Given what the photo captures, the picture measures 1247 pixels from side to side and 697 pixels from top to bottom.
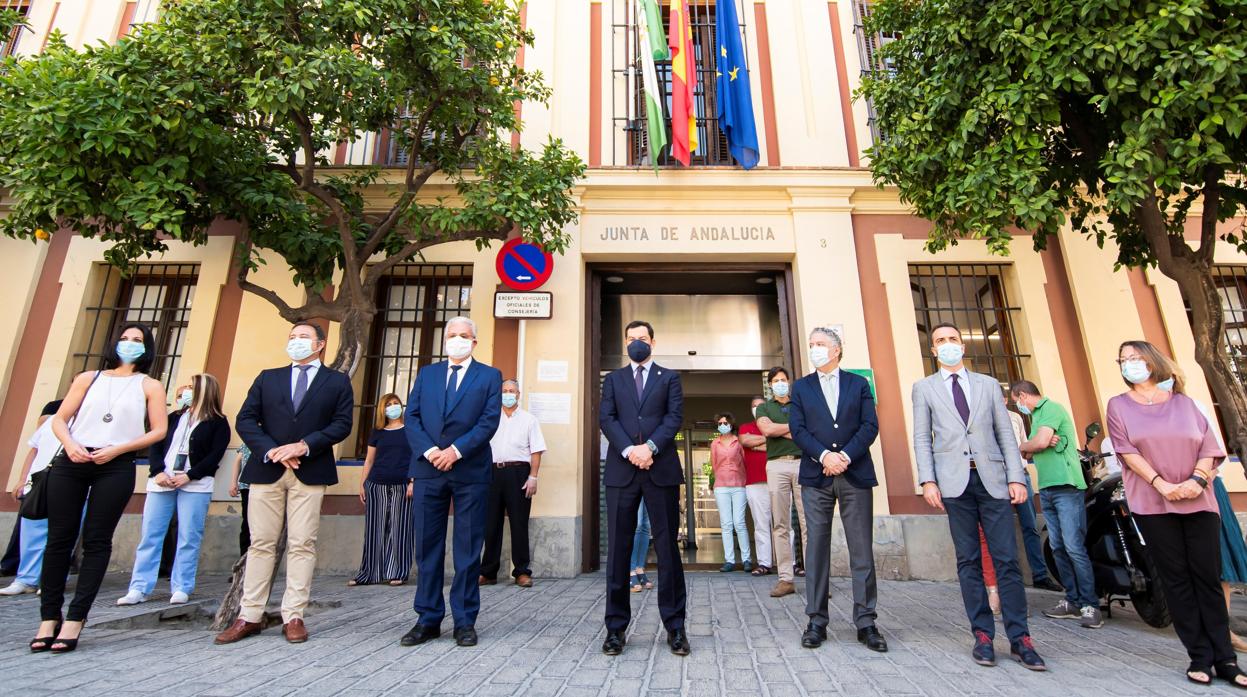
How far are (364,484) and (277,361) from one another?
217cm

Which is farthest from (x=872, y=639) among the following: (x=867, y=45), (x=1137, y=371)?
(x=867, y=45)

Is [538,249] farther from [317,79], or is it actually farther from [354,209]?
[317,79]

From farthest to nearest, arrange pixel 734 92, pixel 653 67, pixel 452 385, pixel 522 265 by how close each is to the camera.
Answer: pixel 734 92 → pixel 653 67 → pixel 522 265 → pixel 452 385

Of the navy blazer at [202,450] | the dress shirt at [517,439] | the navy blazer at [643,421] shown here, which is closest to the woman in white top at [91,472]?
the navy blazer at [202,450]

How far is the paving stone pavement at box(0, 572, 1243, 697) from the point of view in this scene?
2.67 metres

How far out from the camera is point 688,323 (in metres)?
9.20

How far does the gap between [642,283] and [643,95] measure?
2.72 metres

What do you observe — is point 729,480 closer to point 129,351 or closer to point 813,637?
point 813,637

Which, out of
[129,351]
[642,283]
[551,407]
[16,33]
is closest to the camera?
[129,351]

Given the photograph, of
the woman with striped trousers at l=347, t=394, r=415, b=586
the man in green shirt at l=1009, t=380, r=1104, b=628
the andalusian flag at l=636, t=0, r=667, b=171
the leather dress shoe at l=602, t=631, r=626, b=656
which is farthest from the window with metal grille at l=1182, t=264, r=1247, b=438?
the woman with striped trousers at l=347, t=394, r=415, b=586

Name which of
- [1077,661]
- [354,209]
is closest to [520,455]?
[354,209]

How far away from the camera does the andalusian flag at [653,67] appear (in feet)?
24.9

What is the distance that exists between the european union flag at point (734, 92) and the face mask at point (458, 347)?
5.22m

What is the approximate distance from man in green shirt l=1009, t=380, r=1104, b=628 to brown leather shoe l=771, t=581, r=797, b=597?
1.91 meters
